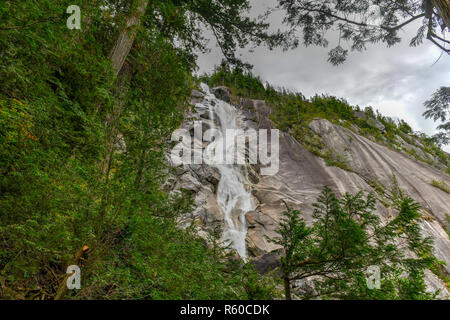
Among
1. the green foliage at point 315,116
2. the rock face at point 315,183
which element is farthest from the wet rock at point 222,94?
the rock face at point 315,183

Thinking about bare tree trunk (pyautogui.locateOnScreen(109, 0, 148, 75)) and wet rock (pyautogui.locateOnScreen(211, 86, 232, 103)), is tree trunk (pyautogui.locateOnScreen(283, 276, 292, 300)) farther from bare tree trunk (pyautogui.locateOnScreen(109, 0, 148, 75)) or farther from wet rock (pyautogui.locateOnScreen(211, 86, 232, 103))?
wet rock (pyautogui.locateOnScreen(211, 86, 232, 103))

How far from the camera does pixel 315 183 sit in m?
10.1

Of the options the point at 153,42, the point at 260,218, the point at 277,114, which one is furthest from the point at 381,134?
the point at 153,42

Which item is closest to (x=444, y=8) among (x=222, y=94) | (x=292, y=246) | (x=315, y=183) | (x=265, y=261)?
(x=292, y=246)

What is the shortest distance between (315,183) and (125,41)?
985 cm

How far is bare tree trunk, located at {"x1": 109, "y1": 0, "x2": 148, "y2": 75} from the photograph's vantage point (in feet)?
13.4

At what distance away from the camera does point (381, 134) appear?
16.8 meters

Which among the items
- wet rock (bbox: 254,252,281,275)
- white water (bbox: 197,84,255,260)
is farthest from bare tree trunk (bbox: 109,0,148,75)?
wet rock (bbox: 254,252,281,275)

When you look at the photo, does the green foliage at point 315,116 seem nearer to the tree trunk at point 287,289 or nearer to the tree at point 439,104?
the tree at point 439,104

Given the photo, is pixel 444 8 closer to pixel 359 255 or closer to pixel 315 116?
pixel 359 255

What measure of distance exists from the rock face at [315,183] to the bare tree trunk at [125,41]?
3.84 m

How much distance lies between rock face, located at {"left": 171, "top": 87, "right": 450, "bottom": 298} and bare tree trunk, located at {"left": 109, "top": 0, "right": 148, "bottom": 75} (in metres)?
3.84

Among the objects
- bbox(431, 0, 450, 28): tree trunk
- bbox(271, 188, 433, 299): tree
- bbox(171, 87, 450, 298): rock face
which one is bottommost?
bbox(271, 188, 433, 299): tree
